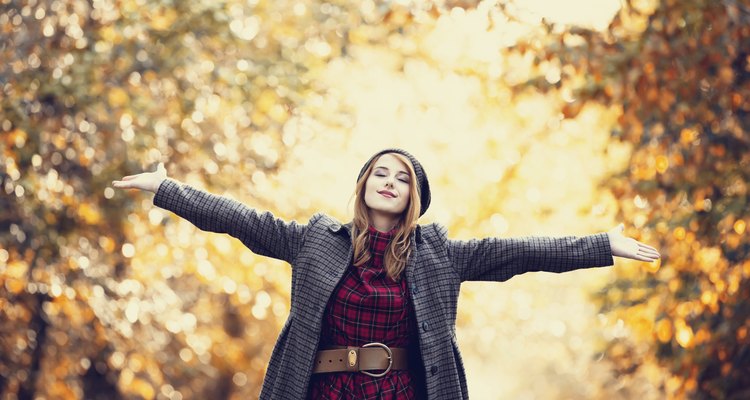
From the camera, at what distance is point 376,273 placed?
3883mm

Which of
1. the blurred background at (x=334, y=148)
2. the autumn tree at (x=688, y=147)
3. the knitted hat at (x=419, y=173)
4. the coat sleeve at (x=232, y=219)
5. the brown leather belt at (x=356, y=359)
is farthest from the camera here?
the blurred background at (x=334, y=148)

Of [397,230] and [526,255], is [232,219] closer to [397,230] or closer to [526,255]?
[397,230]

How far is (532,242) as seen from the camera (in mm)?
3893

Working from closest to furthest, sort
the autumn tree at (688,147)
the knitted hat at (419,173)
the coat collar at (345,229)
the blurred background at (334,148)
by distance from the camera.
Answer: the coat collar at (345,229) → the knitted hat at (419,173) → the autumn tree at (688,147) → the blurred background at (334,148)

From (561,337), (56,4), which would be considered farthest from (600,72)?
(561,337)

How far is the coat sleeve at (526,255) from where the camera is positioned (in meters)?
3.88

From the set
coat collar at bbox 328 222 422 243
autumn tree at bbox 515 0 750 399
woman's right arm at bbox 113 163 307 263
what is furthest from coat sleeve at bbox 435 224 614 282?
autumn tree at bbox 515 0 750 399

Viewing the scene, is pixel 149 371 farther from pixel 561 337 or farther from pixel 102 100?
pixel 561 337

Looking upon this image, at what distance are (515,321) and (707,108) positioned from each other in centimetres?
683

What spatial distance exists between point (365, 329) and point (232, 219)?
623 mm

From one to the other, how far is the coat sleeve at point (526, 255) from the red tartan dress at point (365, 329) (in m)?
0.28

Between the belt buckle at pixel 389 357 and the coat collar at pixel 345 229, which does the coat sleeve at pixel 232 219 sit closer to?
the coat collar at pixel 345 229

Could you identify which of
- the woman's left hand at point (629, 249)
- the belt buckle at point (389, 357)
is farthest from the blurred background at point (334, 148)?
the belt buckle at point (389, 357)

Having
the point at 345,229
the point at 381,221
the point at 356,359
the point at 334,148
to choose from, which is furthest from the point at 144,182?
the point at 334,148
